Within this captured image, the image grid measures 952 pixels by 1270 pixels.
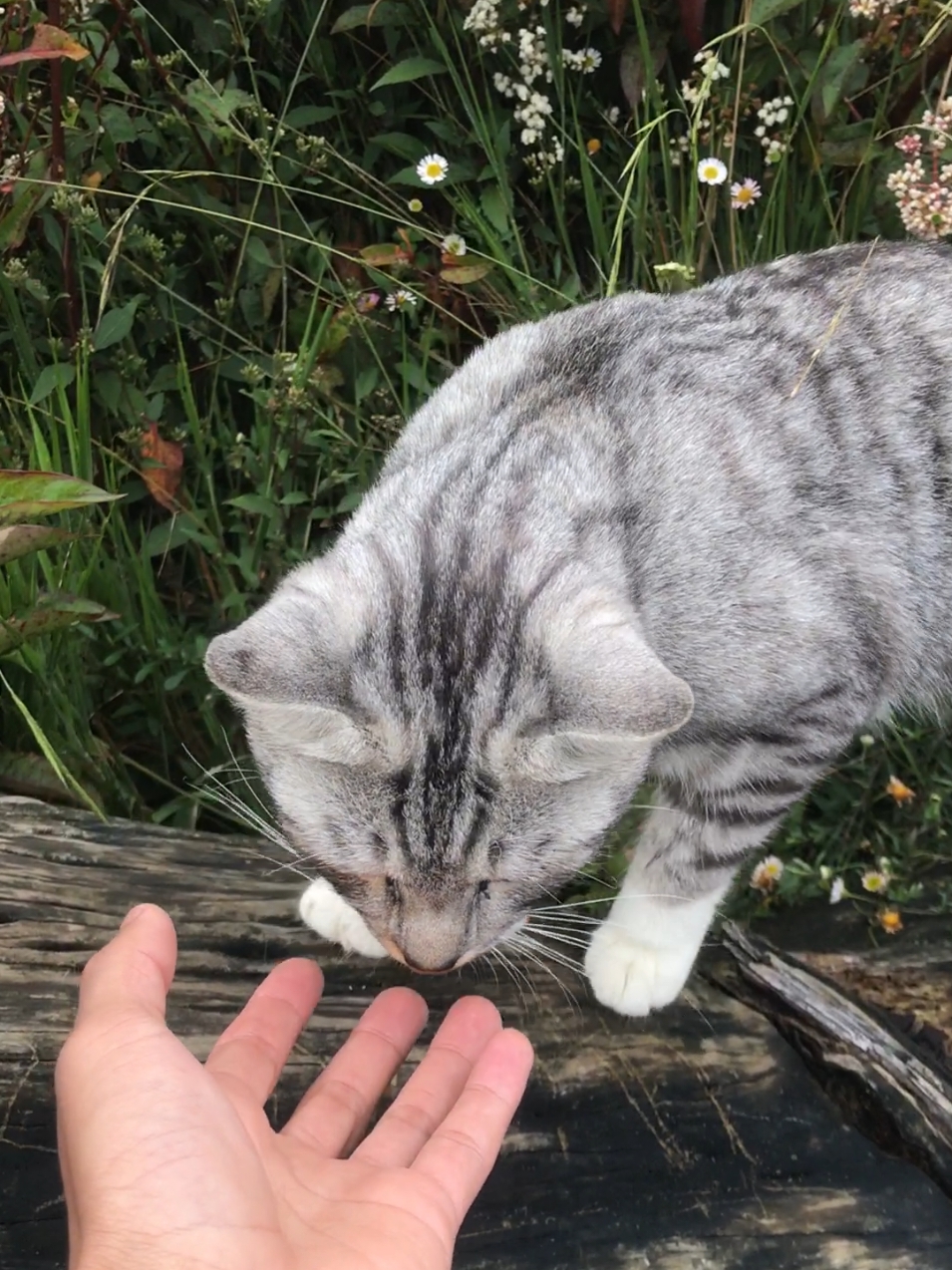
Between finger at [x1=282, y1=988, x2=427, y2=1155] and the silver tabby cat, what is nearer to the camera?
the silver tabby cat

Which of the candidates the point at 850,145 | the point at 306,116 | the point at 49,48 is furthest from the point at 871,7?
the point at 49,48

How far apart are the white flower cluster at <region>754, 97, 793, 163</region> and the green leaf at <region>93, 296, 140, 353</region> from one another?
1.35 meters

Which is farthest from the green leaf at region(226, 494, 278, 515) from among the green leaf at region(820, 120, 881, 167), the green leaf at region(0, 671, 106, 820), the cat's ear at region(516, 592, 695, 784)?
the green leaf at region(820, 120, 881, 167)

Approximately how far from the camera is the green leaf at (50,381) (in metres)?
2.16

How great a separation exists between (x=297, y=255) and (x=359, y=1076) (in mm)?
1850

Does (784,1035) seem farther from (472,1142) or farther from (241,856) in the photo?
(241,856)

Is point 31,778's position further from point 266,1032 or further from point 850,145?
point 850,145

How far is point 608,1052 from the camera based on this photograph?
64.4 inches

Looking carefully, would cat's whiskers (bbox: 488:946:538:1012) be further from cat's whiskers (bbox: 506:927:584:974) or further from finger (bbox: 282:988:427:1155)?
finger (bbox: 282:988:427:1155)

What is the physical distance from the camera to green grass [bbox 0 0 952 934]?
7.07 feet

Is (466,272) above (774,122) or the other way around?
the other way around

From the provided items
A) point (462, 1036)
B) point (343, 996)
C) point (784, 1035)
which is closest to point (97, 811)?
point (343, 996)

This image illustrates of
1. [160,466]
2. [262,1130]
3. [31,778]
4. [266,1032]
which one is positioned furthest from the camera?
[160,466]

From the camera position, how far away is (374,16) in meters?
2.39
